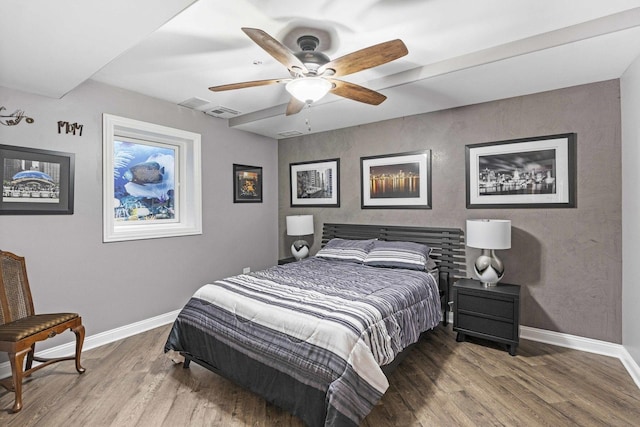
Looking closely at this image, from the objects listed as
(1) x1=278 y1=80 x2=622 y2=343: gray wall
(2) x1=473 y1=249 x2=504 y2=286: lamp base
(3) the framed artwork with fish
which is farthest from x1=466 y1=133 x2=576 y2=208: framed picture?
(3) the framed artwork with fish

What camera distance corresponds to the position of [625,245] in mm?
2787

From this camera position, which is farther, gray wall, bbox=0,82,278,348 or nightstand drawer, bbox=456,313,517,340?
nightstand drawer, bbox=456,313,517,340

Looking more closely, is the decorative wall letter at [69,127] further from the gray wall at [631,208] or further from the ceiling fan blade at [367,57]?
the gray wall at [631,208]

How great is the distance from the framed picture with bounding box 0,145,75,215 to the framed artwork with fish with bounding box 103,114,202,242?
1.05 feet

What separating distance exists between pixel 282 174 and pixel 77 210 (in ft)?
9.43

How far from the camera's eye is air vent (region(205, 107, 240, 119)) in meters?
3.97

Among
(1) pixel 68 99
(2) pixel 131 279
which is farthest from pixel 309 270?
(1) pixel 68 99

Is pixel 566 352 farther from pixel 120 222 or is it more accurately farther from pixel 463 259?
pixel 120 222

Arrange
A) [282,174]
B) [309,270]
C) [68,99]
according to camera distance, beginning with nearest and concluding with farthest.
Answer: [68,99], [309,270], [282,174]

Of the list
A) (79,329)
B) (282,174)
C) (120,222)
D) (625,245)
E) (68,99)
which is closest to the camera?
(79,329)

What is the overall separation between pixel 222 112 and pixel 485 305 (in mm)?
3666

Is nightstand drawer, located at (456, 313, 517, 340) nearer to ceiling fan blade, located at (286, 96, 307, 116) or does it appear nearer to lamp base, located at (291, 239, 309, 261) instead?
lamp base, located at (291, 239, 309, 261)

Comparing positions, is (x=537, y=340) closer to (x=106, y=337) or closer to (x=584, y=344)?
(x=584, y=344)

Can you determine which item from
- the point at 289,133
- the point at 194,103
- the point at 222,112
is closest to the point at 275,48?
the point at 194,103
